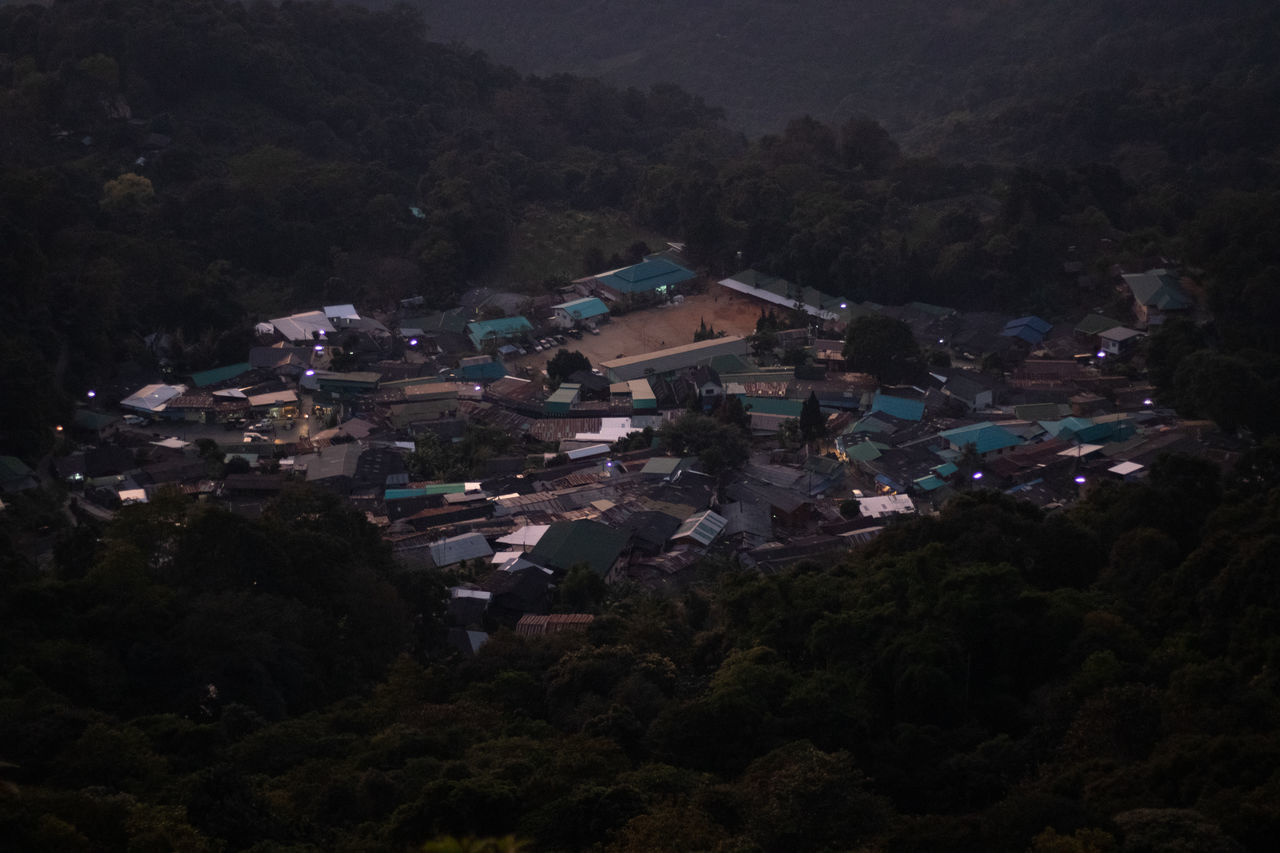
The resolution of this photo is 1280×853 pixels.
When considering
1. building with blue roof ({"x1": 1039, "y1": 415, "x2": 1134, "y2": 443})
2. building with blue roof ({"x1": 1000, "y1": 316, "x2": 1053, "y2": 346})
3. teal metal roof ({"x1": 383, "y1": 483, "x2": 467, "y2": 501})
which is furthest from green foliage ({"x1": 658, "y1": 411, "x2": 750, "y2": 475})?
building with blue roof ({"x1": 1000, "y1": 316, "x2": 1053, "y2": 346})

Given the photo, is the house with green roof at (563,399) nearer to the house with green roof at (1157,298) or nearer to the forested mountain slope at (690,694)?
the forested mountain slope at (690,694)

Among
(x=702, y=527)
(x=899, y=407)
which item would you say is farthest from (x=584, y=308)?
(x=702, y=527)

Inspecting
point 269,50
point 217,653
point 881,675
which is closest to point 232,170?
point 269,50

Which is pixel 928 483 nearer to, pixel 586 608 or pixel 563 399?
pixel 586 608

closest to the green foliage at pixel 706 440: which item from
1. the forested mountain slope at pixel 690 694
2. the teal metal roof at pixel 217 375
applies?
the forested mountain slope at pixel 690 694

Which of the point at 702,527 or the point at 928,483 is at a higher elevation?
the point at 702,527

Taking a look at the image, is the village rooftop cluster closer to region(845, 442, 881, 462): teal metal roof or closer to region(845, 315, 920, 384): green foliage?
region(845, 442, 881, 462): teal metal roof
